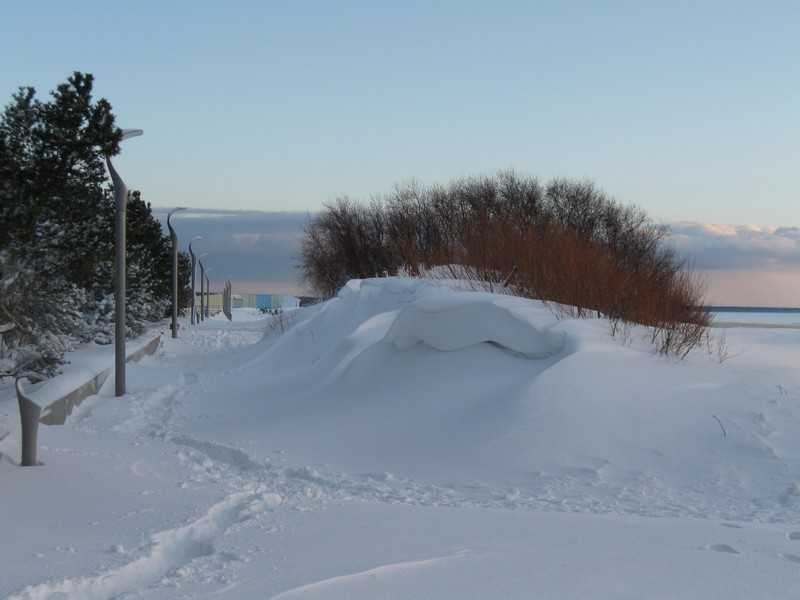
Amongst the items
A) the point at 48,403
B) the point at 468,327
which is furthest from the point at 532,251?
the point at 48,403

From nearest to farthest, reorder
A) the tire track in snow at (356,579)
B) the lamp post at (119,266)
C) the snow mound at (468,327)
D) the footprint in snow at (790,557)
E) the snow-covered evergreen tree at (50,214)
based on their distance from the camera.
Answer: the tire track in snow at (356,579), the footprint in snow at (790,557), the snow mound at (468,327), the lamp post at (119,266), the snow-covered evergreen tree at (50,214)

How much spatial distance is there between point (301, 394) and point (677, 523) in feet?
27.0

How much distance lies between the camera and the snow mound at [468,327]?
13.5 meters

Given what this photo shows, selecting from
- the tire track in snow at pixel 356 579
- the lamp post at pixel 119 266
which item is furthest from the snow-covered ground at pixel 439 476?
the lamp post at pixel 119 266

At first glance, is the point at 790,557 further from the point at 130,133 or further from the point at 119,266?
the point at 130,133

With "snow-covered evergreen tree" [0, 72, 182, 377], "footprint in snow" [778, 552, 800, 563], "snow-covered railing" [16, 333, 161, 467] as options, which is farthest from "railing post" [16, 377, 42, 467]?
"snow-covered evergreen tree" [0, 72, 182, 377]

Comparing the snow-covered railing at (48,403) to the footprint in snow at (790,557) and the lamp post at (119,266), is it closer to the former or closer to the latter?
the lamp post at (119,266)

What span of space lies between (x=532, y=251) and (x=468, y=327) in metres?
6.37

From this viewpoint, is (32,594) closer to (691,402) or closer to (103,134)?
(691,402)

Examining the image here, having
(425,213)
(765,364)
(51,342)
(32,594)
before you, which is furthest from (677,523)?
(425,213)

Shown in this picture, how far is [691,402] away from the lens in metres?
11.4

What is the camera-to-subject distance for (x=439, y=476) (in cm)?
1003

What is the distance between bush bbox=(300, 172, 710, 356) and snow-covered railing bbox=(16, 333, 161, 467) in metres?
8.29

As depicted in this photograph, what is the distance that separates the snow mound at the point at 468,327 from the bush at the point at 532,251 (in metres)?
1.91
